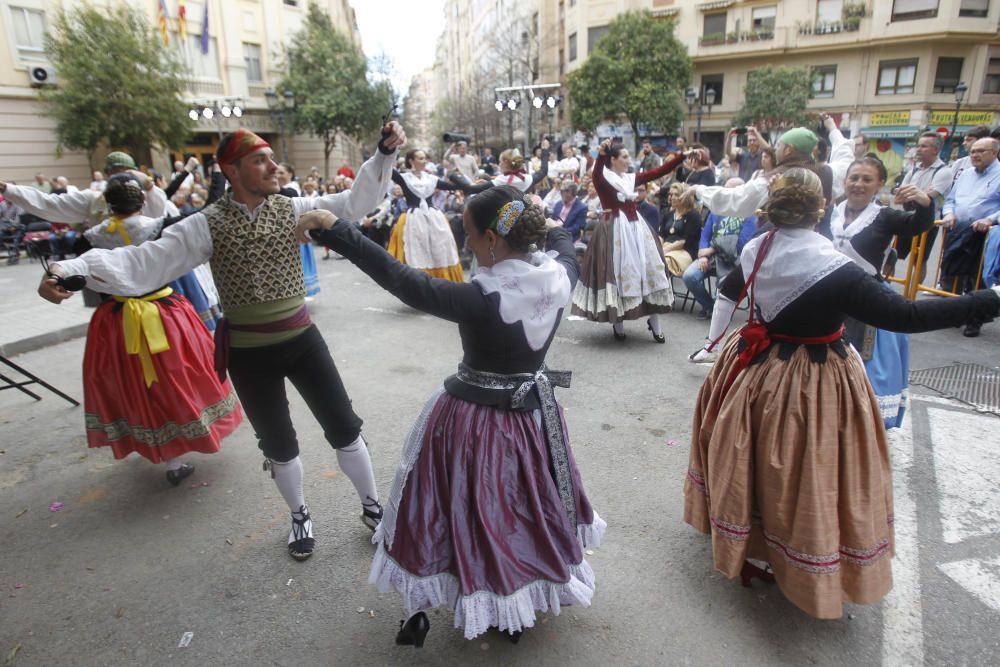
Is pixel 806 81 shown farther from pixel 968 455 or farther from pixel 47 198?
pixel 47 198

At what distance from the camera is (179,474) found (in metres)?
3.73

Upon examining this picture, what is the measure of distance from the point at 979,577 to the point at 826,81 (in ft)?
110

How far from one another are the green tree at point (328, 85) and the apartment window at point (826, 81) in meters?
21.3

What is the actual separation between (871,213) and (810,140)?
1.87 ft

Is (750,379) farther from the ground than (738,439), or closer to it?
farther from the ground

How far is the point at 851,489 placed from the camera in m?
2.28

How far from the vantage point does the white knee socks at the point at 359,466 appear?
2.98 metres

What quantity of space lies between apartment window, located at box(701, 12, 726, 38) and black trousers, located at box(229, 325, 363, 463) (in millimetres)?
34451

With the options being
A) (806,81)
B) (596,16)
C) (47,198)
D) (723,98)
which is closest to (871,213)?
(47,198)

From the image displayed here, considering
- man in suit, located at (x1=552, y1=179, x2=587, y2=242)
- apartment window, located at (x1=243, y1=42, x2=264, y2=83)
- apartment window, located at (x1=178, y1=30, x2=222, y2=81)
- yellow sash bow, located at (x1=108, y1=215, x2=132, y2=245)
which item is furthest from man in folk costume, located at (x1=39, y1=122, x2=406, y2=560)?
apartment window, located at (x1=243, y1=42, x2=264, y2=83)

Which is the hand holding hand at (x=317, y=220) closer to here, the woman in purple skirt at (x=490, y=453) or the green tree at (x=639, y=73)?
the woman in purple skirt at (x=490, y=453)

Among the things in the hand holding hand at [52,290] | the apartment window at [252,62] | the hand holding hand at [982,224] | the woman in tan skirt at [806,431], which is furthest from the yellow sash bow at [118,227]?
the apartment window at [252,62]

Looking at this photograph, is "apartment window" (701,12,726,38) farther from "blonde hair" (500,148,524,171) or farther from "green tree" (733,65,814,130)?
"blonde hair" (500,148,524,171)

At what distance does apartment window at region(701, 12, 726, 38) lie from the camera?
31094 millimetres
